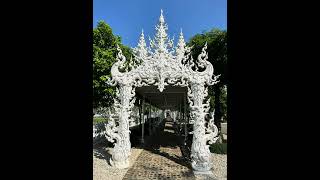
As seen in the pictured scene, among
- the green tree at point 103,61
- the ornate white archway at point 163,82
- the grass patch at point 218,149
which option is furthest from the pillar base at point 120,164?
the green tree at point 103,61

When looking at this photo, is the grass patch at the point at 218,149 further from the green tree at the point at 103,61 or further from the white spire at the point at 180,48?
the green tree at the point at 103,61

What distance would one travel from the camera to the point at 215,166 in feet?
29.9

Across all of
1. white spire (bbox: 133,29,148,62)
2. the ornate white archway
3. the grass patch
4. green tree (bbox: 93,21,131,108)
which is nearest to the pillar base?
the ornate white archway

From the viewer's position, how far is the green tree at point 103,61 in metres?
14.0

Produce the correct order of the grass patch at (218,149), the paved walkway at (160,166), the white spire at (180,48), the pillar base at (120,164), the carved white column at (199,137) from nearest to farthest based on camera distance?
the paved walkway at (160,166) → the carved white column at (199,137) → the pillar base at (120,164) → the white spire at (180,48) → the grass patch at (218,149)

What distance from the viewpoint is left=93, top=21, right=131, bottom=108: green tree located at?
14.0 m

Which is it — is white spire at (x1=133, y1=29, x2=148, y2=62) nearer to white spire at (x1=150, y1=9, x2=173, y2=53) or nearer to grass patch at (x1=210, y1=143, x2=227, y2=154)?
white spire at (x1=150, y1=9, x2=173, y2=53)

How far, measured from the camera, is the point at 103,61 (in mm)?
14109

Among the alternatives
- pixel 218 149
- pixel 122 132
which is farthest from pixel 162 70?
pixel 218 149
